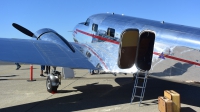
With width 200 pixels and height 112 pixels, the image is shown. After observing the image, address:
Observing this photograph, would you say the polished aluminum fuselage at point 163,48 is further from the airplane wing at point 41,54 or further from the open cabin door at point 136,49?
the airplane wing at point 41,54

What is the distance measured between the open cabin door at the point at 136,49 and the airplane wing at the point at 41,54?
1455mm

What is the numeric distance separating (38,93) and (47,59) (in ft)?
8.03

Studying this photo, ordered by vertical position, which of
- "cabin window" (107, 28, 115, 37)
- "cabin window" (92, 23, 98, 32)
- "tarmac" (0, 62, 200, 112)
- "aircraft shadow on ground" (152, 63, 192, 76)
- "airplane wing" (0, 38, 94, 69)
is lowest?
"tarmac" (0, 62, 200, 112)

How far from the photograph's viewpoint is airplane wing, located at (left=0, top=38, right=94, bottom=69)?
7.10 m

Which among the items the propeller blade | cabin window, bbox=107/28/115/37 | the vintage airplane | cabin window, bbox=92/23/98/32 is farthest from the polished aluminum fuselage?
the propeller blade

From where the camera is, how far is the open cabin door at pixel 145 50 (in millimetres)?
8165

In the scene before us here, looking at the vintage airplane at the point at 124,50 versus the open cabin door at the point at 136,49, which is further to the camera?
the open cabin door at the point at 136,49

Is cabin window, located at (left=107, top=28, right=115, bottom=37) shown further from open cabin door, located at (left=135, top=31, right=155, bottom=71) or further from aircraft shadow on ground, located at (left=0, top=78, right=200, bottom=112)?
aircraft shadow on ground, located at (left=0, top=78, right=200, bottom=112)

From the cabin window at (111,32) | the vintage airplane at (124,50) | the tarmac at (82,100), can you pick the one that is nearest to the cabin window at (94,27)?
the vintage airplane at (124,50)

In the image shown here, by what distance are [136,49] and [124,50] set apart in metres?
0.47

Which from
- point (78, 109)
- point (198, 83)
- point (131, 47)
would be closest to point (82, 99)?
point (78, 109)

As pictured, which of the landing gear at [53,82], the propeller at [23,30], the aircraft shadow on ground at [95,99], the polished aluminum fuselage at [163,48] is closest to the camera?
the polished aluminum fuselage at [163,48]

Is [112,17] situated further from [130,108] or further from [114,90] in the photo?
[130,108]

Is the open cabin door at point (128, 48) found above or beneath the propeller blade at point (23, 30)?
beneath
